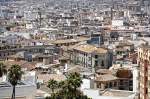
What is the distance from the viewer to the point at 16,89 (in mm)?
55625

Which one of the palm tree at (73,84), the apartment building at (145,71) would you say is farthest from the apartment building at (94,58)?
the apartment building at (145,71)

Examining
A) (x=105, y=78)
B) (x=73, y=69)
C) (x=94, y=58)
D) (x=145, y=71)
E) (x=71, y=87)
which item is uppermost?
(x=145, y=71)

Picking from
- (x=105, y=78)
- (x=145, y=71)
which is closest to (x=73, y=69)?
(x=105, y=78)

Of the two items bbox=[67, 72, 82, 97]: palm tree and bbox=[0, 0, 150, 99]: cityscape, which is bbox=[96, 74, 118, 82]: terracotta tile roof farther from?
bbox=[67, 72, 82, 97]: palm tree

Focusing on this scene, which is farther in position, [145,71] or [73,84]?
[73,84]

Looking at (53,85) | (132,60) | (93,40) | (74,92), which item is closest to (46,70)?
(132,60)

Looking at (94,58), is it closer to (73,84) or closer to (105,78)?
(105,78)

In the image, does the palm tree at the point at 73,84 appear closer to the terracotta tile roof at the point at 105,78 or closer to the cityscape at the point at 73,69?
the cityscape at the point at 73,69

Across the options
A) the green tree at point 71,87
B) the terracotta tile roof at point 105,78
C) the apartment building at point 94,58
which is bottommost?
the apartment building at point 94,58

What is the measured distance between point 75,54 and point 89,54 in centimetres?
1076

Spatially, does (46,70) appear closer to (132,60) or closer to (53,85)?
(132,60)

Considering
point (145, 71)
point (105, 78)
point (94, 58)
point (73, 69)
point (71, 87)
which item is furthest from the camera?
point (94, 58)

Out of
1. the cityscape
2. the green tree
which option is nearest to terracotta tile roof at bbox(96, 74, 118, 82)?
the cityscape

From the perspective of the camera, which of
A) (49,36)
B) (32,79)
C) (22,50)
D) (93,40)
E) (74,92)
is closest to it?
(74,92)
